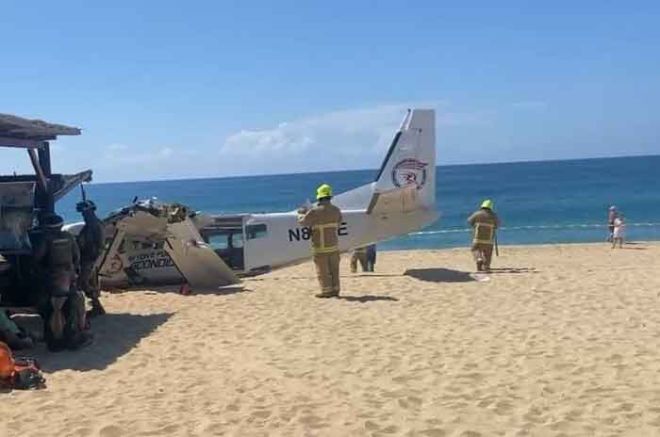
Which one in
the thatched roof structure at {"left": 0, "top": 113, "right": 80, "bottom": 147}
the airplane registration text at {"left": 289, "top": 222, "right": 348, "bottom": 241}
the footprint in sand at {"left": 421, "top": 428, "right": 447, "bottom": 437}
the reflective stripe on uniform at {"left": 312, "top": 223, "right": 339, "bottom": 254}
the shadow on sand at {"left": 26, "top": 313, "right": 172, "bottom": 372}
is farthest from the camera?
the airplane registration text at {"left": 289, "top": 222, "right": 348, "bottom": 241}

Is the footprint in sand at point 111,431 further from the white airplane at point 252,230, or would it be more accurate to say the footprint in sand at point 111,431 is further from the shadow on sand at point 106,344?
the white airplane at point 252,230

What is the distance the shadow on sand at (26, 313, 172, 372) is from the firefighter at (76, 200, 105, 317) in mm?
384

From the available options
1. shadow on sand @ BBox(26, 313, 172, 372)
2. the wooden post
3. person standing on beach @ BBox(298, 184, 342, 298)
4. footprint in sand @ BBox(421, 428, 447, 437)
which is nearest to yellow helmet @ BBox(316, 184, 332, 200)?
person standing on beach @ BBox(298, 184, 342, 298)

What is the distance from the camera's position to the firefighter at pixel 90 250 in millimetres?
10555

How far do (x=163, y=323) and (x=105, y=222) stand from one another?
3.69m

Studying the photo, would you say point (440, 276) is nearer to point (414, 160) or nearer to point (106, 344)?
point (414, 160)

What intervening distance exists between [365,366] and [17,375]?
10.9 feet

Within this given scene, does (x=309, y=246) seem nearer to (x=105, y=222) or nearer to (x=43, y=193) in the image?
(x=105, y=222)

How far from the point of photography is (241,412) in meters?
6.04

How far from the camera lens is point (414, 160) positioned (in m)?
16.2

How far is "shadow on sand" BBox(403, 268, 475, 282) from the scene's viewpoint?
555 inches

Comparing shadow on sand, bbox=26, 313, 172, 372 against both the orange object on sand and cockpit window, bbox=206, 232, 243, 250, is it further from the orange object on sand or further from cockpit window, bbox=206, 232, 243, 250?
cockpit window, bbox=206, 232, 243, 250

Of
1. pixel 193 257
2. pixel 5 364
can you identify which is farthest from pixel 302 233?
pixel 5 364

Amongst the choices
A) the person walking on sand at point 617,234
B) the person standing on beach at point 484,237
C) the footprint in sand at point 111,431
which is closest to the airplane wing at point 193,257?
the person standing on beach at point 484,237
